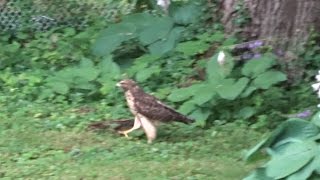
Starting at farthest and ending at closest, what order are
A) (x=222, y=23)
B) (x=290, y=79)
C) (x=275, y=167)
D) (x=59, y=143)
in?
(x=222, y=23) < (x=290, y=79) < (x=59, y=143) < (x=275, y=167)

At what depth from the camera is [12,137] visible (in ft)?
20.5

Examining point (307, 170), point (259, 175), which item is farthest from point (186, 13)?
point (307, 170)

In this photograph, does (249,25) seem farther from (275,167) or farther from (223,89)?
(275,167)

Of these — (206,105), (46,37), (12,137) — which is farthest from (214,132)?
(46,37)

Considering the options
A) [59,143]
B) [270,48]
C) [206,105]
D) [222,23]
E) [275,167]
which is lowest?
[275,167]

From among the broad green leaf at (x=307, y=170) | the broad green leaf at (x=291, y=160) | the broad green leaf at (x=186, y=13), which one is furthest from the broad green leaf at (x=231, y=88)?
the broad green leaf at (x=307, y=170)

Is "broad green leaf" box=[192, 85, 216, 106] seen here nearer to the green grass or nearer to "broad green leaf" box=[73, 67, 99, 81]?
the green grass

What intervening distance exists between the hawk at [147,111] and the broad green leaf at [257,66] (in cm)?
90

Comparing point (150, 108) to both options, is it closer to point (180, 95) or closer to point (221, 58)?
point (180, 95)

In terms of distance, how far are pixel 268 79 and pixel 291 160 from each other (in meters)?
1.92

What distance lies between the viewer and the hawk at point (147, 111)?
613cm

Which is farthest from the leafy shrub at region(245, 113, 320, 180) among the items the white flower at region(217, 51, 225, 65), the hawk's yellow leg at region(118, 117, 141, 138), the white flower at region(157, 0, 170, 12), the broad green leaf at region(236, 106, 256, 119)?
the white flower at region(157, 0, 170, 12)

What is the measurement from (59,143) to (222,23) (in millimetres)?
2232

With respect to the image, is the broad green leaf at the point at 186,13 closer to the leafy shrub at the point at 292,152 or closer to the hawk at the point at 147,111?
the hawk at the point at 147,111
